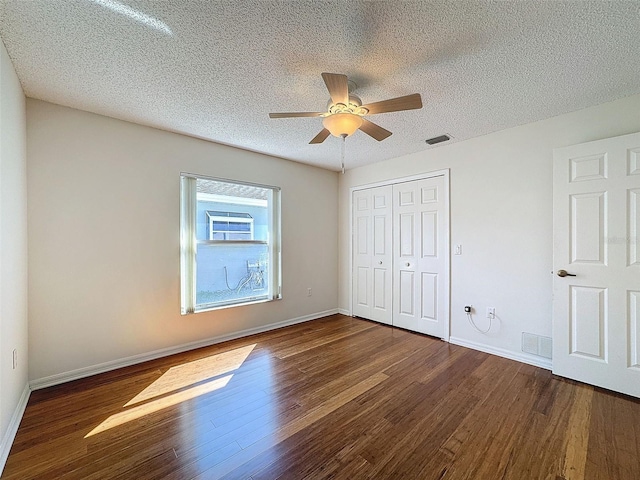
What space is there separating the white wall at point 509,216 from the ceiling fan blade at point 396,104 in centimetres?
179

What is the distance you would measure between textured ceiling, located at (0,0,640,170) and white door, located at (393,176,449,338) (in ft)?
3.97

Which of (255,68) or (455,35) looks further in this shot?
(255,68)

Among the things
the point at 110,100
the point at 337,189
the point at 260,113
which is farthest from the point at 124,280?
the point at 337,189

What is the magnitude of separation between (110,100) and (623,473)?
14.0 ft

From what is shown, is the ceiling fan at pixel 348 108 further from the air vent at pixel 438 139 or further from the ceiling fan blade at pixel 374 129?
the air vent at pixel 438 139

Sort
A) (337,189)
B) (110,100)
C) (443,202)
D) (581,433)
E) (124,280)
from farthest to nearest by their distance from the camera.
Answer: (337,189) < (443,202) < (124,280) < (110,100) < (581,433)

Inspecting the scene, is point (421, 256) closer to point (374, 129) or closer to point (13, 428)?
point (374, 129)

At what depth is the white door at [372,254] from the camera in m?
4.13

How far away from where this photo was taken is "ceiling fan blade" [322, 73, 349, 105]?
62.5 inches

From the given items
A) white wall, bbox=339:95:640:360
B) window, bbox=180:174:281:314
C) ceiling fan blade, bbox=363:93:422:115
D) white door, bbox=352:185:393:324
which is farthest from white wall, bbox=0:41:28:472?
white wall, bbox=339:95:640:360

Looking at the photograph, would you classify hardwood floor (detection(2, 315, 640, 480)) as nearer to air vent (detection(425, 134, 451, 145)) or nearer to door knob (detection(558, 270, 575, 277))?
door knob (detection(558, 270, 575, 277))

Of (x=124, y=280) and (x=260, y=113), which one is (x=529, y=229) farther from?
(x=124, y=280)

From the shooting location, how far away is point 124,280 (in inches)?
108

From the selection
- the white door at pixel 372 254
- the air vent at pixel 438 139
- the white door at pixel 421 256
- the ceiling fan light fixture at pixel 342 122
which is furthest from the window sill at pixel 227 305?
the air vent at pixel 438 139
